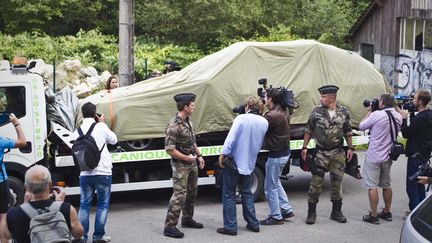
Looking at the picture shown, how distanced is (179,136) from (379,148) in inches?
113

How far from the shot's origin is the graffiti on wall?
21.3 m

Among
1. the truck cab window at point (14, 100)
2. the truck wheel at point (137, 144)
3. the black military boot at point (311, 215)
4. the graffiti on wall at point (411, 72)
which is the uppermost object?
the graffiti on wall at point (411, 72)

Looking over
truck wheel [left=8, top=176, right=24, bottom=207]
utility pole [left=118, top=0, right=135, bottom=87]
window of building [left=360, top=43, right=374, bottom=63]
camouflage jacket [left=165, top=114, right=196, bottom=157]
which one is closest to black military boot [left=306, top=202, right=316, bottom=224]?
camouflage jacket [left=165, top=114, right=196, bottom=157]

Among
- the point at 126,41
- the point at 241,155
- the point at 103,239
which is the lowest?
the point at 103,239

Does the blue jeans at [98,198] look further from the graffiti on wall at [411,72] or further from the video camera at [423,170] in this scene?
the graffiti on wall at [411,72]

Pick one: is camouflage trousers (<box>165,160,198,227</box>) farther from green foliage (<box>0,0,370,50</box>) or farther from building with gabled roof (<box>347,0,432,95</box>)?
green foliage (<box>0,0,370,50</box>)

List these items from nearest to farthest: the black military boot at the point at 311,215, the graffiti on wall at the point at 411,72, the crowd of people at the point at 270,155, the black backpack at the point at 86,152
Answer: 1. the black backpack at the point at 86,152
2. the crowd of people at the point at 270,155
3. the black military boot at the point at 311,215
4. the graffiti on wall at the point at 411,72

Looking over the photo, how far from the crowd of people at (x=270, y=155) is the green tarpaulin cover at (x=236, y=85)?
36.3 inches

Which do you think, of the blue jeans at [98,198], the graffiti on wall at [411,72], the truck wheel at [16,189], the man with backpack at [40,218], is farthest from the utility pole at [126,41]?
the graffiti on wall at [411,72]

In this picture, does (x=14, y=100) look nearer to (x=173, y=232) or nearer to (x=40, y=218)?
(x=173, y=232)

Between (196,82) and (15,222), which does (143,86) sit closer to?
(196,82)

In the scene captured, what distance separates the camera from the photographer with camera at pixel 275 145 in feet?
30.4

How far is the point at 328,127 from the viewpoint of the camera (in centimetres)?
912

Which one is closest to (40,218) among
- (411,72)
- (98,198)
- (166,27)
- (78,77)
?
(98,198)
